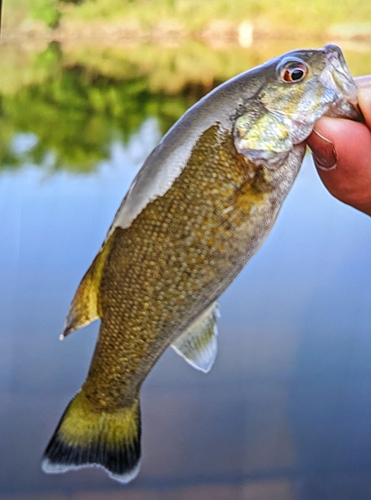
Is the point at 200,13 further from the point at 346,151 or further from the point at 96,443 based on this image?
the point at 96,443

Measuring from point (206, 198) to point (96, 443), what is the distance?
14.2 inches

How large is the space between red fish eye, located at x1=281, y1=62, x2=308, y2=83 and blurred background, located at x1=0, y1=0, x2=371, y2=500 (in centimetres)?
178

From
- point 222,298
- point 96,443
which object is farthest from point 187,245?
point 222,298

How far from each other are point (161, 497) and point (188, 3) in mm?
2190

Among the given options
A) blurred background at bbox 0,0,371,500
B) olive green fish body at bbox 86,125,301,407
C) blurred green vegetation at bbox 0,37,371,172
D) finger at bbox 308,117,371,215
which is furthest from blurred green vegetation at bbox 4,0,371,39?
olive green fish body at bbox 86,125,301,407

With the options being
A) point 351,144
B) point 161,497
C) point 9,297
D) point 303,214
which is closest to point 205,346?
point 351,144

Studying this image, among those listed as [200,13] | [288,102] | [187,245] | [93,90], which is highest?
[200,13]

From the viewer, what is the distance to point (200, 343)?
28.3 inches

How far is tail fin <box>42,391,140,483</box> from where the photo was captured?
29.3 inches

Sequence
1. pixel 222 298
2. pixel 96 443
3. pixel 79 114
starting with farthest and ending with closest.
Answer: pixel 79 114, pixel 222 298, pixel 96 443

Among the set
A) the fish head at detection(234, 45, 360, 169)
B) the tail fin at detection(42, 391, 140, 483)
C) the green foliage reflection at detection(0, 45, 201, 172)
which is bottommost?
the tail fin at detection(42, 391, 140, 483)

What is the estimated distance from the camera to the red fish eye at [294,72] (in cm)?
63

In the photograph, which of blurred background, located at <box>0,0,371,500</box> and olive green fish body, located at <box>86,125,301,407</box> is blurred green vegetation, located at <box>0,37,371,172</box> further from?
olive green fish body, located at <box>86,125,301,407</box>

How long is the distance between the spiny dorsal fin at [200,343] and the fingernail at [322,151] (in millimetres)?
221
